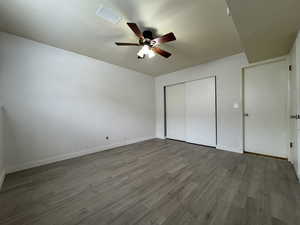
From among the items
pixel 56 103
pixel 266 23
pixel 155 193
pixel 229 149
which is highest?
pixel 266 23

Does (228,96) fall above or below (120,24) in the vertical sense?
below

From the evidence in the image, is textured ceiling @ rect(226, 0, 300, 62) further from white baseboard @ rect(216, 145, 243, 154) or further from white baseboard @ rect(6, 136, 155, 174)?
white baseboard @ rect(6, 136, 155, 174)

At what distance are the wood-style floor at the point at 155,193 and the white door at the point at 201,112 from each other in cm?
116

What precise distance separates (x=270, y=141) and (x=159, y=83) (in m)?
3.71

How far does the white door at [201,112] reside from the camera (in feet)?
12.1

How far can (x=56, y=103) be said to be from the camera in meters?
2.84

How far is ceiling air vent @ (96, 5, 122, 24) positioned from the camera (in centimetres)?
177

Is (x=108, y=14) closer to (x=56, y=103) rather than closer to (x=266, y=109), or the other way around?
(x=56, y=103)

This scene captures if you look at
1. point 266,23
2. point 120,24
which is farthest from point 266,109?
point 120,24

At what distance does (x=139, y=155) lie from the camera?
317cm

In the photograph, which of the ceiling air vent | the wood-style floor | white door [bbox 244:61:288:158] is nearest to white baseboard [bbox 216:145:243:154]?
white door [bbox 244:61:288:158]

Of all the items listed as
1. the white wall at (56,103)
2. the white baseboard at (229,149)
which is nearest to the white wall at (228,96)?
the white baseboard at (229,149)

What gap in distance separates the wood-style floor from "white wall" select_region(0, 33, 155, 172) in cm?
50

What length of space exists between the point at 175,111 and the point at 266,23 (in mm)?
3296
